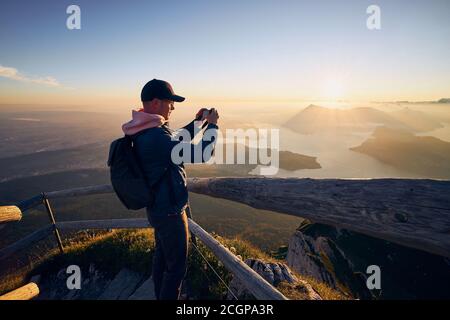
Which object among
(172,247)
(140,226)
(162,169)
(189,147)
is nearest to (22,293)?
(172,247)

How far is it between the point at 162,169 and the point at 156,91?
0.89m

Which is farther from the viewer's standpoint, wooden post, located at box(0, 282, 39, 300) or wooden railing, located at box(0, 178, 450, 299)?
wooden post, located at box(0, 282, 39, 300)

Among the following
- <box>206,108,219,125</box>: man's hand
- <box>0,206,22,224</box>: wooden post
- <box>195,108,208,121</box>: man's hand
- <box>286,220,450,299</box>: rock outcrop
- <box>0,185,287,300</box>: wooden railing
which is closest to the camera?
<box>0,185,287,300</box>: wooden railing

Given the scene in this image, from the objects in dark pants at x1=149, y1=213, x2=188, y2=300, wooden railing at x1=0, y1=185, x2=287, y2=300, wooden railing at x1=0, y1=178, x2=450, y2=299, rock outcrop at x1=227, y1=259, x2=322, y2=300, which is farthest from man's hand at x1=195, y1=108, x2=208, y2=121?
Answer: rock outcrop at x1=227, y1=259, x2=322, y2=300

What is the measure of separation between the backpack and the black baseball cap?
515mm

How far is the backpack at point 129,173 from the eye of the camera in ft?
8.85

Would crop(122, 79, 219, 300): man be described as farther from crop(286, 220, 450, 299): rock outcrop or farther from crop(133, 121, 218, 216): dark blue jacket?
crop(286, 220, 450, 299): rock outcrop

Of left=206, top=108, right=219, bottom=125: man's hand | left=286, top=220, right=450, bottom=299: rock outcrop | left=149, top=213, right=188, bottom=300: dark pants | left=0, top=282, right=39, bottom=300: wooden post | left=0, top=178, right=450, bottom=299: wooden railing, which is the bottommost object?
left=286, top=220, right=450, bottom=299: rock outcrop

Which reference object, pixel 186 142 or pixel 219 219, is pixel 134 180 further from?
pixel 219 219

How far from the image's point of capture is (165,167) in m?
2.75

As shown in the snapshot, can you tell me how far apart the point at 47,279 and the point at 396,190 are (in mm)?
6417

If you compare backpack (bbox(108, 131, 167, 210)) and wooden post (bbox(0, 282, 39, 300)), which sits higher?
backpack (bbox(108, 131, 167, 210))

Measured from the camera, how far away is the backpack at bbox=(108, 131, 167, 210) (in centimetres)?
270

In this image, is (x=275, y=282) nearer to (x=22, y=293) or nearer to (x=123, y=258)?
(x=22, y=293)
